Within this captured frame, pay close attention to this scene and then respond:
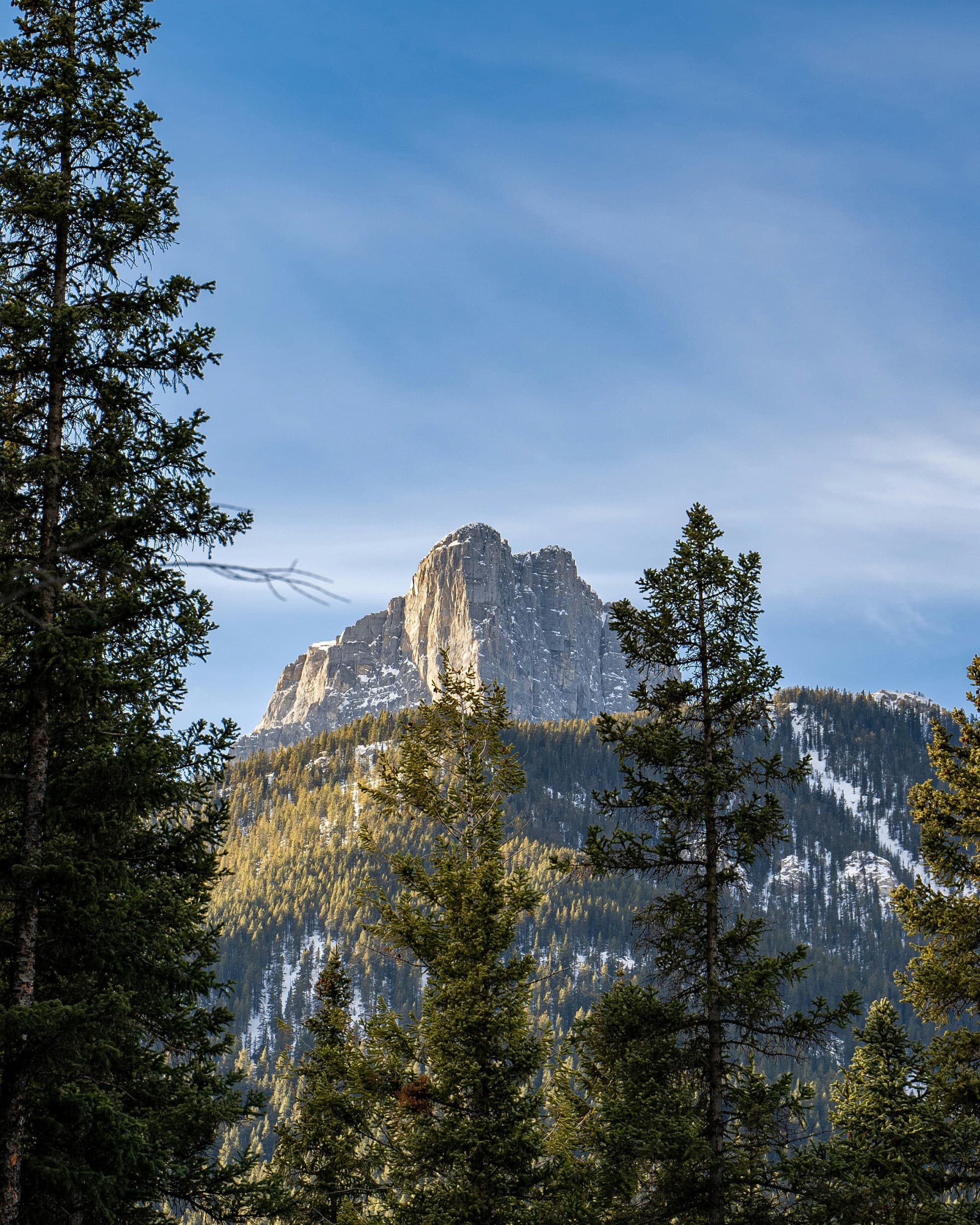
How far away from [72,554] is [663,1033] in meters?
8.33

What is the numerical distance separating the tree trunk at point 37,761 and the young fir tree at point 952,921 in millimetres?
10423

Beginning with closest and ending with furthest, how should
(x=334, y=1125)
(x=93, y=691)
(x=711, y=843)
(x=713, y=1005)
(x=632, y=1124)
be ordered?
(x=93, y=691) → (x=632, y=1124) → (x=713, y=1005) → (x=711, y=843) → (x=334, y=1125)

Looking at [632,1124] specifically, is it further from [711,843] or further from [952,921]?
[952,921]

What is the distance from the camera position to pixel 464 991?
1380cm

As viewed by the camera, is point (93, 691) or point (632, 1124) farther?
point (632, 1124)

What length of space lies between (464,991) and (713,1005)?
3.37 metres

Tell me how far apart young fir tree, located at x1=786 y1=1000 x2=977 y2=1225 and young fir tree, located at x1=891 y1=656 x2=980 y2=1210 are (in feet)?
0.88

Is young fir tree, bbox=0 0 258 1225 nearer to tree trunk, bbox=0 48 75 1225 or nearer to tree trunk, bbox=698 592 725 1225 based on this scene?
tree trunk, bbox=0 48 75 1225

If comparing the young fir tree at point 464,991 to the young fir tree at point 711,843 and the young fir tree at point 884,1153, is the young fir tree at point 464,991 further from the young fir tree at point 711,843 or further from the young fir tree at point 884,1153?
the young fir tree at point 884,1153

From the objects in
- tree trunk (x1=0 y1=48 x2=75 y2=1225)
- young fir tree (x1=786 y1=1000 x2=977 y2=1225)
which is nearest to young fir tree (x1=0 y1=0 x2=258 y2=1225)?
tree trunk (x1=0 y1=48 x2=75 y2=1225)

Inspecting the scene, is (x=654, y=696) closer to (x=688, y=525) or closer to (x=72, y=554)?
(x=688, y=525)

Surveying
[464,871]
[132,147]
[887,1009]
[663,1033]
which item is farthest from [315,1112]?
[132,147]

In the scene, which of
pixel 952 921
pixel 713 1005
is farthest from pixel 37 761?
pixel 952 921

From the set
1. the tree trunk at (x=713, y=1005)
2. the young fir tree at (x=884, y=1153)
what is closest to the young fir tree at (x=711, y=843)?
the tree trunk at (x=713, y=1005)
